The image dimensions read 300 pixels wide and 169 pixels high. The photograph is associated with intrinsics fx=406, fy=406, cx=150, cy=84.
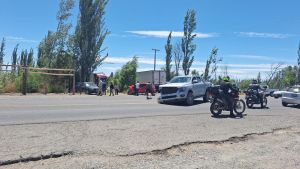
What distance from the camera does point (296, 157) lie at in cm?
897

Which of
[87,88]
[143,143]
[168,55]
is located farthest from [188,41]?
[143,143]

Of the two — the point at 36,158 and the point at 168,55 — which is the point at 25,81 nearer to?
the point at 36,158

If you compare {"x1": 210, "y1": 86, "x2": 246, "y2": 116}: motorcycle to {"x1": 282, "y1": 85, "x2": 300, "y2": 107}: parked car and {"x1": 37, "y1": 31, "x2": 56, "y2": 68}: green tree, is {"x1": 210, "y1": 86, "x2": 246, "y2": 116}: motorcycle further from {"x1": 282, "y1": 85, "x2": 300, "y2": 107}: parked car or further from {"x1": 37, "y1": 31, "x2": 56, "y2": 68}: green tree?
{"x1": 37, "y1": 31, "x2": 56, "y2": 68}: green tree

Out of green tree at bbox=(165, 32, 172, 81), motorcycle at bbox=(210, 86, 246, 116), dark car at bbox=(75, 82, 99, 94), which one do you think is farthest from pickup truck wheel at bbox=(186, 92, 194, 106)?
green tree at bbox=(165, 32, 172, 81)

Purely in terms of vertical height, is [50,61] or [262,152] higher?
[50,61]

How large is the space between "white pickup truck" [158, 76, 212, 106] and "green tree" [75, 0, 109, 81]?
27.4 meters

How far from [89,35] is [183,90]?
1186 inches

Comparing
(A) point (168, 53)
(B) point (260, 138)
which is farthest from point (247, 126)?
(A) point (168, 53)

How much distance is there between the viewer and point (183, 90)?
23.9m

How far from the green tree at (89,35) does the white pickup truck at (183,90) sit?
27375 millimetres

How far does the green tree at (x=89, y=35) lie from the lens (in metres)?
51.3

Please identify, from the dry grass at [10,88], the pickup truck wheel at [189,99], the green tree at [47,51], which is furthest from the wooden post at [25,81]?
the green tree at [47,51]

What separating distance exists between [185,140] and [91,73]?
4342cm

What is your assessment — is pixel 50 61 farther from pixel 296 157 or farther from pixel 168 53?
pixel 296 157
